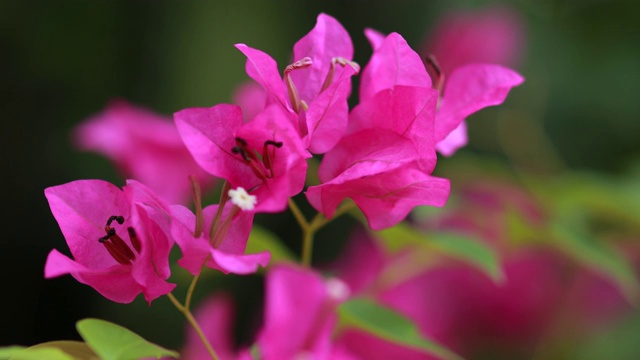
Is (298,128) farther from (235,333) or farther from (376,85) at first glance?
(235,333)

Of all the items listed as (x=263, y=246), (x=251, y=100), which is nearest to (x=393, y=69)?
(x=263, y=246)

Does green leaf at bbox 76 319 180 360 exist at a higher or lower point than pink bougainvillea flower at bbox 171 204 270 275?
lower

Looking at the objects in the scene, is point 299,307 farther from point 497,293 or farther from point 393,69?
point 497,293

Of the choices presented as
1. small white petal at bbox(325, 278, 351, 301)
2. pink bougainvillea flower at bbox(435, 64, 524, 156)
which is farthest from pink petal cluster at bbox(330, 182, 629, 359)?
pink bougainvillea flower at bbox(435, 64, 524, 156)

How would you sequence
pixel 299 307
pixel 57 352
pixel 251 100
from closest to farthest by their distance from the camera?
pixel 57 352 → pixel 299 307 → pixel 251 100

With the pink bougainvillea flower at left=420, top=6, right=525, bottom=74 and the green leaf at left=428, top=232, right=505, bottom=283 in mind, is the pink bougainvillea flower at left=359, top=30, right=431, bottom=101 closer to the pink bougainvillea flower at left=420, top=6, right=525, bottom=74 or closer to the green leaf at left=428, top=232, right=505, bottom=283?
the green leaf at left=428, top=232, right=505, bottom=283

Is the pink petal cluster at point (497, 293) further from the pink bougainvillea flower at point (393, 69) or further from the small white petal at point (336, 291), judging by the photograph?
the pink bougainvillea flower at point (393, 69)

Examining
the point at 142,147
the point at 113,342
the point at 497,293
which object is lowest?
the point at 497,293
